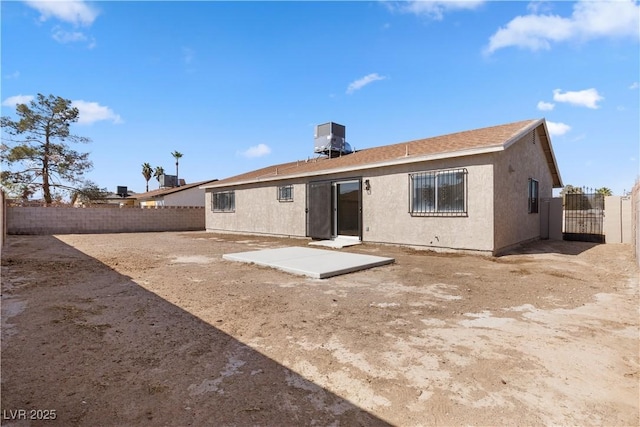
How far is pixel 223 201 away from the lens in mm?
18500

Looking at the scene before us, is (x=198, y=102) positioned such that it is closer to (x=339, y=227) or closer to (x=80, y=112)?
(x=339, y=227)

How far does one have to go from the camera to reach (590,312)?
397 cm

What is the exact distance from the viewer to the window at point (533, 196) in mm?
Answer: 11391

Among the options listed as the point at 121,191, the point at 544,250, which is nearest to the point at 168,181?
the point at 121,191

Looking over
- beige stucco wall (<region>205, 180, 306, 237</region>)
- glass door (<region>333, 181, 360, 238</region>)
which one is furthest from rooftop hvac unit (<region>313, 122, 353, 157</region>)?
glass door (<region>333, 181, 360, 238</region>)

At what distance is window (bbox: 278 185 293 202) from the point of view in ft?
46.7

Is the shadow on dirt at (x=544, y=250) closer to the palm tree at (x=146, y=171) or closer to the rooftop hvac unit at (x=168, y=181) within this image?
the rooftop hvac unit at (x=168, y=181)

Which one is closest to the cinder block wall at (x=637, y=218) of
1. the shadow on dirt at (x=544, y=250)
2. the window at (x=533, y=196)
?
the shadow on dirt at (x=544, y=250)

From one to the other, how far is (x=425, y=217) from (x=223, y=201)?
12.7 m

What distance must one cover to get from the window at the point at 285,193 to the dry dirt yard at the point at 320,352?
8.73m

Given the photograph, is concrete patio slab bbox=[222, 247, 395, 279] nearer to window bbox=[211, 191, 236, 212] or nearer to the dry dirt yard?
the dry dirt yard

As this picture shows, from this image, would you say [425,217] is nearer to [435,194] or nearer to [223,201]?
[435,194]

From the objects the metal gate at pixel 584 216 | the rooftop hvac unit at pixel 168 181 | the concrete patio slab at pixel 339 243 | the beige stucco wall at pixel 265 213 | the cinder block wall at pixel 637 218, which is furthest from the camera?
the rooftop hvac unit at pixel 168 181

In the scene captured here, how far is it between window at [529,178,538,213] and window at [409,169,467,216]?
4314mm
